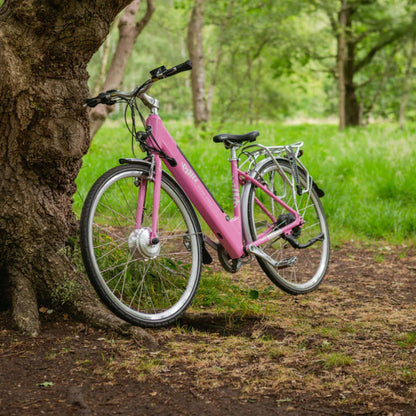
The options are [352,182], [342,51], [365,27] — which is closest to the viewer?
[352,182]

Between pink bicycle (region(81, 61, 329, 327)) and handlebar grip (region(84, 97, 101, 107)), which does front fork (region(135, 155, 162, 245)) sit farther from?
handlebar grip (region(84, 97, 101, 107))

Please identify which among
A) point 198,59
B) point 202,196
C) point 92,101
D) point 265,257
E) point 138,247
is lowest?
point 265,257

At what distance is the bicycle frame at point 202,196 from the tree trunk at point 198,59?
9318mm

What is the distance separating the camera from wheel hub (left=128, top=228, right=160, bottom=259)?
115 inches

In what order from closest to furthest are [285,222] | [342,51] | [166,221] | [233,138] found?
[166,221] → [233,138] → [285,222] → [342,51]

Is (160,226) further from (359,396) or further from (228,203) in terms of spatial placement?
(228,203)

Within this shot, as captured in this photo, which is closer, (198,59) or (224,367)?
(224,367)

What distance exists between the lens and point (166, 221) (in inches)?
132

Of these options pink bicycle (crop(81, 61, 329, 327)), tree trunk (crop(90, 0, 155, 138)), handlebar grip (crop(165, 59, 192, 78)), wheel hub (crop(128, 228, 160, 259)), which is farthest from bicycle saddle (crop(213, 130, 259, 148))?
tree trunk (crop(90, 0, 155, 138))

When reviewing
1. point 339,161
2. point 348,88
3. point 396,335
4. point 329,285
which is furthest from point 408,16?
point 396,335

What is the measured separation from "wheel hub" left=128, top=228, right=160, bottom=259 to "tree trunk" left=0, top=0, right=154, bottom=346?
38cm

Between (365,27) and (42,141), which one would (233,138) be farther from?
(365,27)

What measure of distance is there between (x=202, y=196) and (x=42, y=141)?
0.97 meters

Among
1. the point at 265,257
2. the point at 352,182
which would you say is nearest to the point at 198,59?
the point at 352,182
